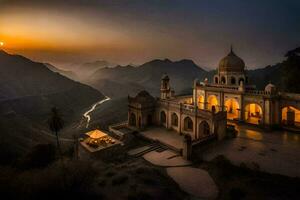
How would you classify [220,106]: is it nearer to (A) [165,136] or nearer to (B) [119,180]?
(A) [165,136]

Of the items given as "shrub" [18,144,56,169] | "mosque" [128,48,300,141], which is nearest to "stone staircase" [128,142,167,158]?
"mosque" [128,48,300,141]

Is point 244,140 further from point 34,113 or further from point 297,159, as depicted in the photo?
point 34,113

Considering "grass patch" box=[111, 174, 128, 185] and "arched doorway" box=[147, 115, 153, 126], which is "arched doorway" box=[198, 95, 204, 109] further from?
"grass patch" box=[111, 174, 128, 185]

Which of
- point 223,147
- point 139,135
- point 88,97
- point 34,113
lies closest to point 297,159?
point 223,147

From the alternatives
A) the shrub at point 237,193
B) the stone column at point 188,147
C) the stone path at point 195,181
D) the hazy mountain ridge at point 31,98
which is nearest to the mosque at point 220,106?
the stone column at point 188,147

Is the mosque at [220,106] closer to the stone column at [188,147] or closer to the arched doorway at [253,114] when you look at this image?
the arched doorway at [253,114]

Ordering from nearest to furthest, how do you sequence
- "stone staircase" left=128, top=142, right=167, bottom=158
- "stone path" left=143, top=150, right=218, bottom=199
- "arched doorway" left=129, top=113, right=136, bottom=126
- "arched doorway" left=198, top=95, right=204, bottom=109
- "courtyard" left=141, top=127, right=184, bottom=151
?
"stone path" left=143, top=150, right=218, bottom=199
"stone staircase" left=128, top=142, right=167, bottom=158
"courtyard" left=141, top=127, right=184, bottom=151
"arched doorway" left=129, top=113, right=136, bottom=126
"arched doorway" left=198, top=95, right=204, bottom=109
